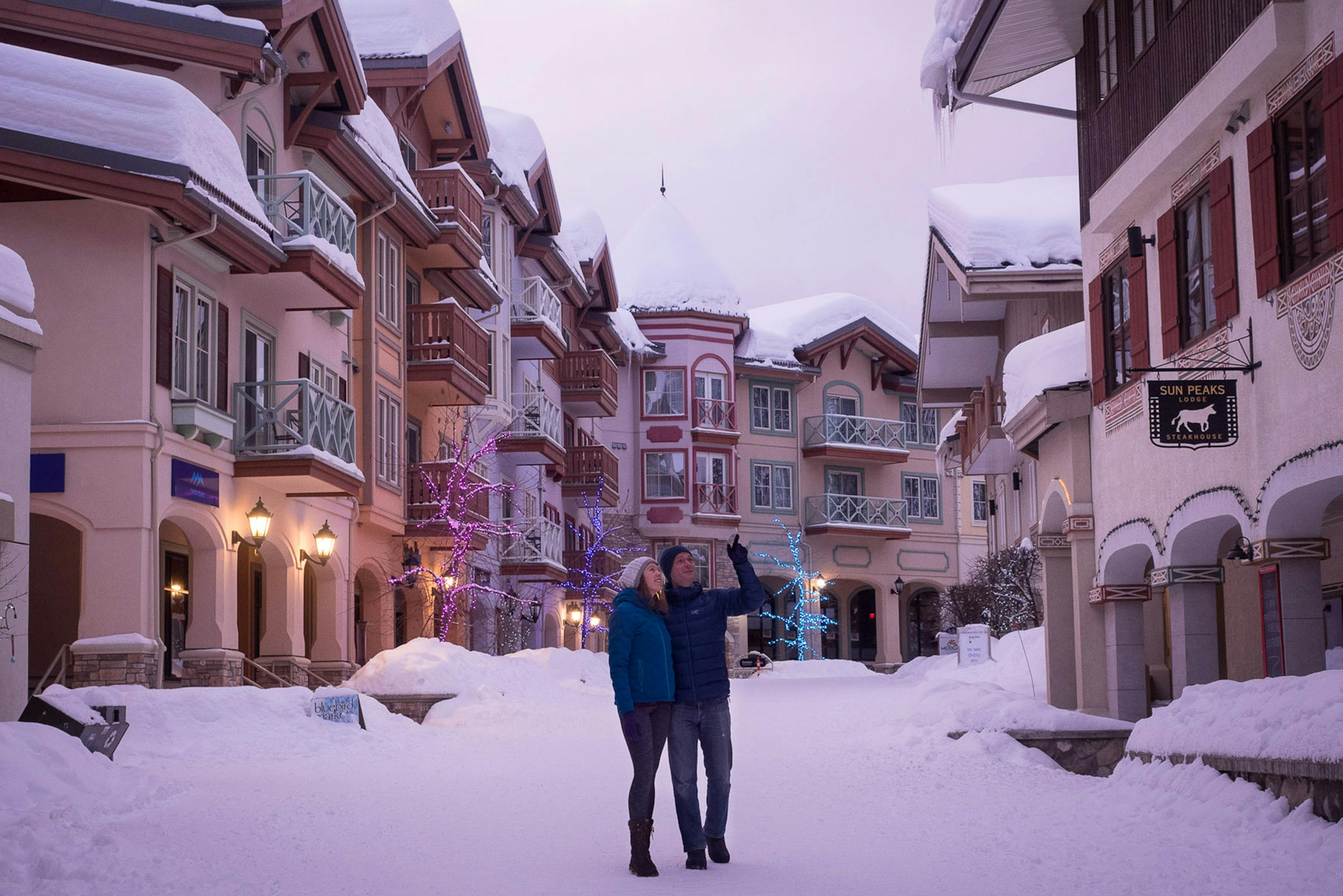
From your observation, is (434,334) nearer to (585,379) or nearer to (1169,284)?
(585,379)

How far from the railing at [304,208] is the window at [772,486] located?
3244 cm

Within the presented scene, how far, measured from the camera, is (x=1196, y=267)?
15.1 meters

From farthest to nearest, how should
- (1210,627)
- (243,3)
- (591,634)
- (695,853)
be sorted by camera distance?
(591,634) < (243,3) < (1210,627) < (695,853)

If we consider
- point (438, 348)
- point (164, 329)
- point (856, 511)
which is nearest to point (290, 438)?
point (164, 329)

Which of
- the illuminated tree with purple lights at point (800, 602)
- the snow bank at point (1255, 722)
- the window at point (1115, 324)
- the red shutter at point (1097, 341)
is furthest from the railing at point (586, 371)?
the snow bank at point (1255, 722)

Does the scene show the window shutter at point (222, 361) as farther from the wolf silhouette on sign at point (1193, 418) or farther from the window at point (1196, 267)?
the wolf silhouette on sign at point (1193, 418)

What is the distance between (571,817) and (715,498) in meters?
41.5

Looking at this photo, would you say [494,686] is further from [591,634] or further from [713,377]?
[713,377]

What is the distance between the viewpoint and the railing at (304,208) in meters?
21.9

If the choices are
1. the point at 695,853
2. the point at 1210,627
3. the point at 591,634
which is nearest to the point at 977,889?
the point at 695,853

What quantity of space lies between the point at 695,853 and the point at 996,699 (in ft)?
31.7

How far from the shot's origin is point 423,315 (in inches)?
1182

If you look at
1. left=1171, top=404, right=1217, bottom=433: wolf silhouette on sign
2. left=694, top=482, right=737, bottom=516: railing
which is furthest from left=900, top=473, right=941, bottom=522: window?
left=1171, top=404, right=1217, bottom=433: wolf silhouette on sign

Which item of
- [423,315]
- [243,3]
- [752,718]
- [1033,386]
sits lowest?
[752,718]
